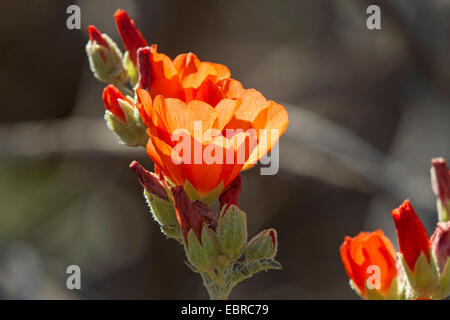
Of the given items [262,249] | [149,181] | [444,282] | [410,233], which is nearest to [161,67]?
[149,181]

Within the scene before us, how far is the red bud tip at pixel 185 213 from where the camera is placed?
167 cm

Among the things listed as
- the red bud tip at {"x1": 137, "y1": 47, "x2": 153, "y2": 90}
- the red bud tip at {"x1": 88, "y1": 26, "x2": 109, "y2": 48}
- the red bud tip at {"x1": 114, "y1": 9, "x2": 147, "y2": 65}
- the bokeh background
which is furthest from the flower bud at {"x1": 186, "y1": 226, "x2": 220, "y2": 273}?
the bokeh background

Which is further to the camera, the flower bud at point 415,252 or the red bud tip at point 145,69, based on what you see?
the flower bud at point 415,252

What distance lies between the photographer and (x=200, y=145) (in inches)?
63.5

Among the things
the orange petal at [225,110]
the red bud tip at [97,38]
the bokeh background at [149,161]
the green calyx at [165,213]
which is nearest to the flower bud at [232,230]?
the green calyx at [165,213]

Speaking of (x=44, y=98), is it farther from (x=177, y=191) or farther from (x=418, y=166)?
(x=177, y=191)

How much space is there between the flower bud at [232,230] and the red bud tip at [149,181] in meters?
0.18

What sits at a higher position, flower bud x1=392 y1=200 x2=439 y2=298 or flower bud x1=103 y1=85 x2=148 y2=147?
flower bud x1=103 y1=85 x2=148 y2=147

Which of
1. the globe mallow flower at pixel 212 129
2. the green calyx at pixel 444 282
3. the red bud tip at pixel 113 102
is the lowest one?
the green calyx at pixel 444 282

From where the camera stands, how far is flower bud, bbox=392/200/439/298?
1864 mm

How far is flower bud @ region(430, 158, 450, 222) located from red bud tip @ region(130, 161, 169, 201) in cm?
106

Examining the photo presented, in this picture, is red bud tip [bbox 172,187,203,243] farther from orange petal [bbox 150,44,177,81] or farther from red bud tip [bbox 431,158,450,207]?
red bud tip [bbox 431,158,450,207]

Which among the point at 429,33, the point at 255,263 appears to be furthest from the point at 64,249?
the point at 255,263

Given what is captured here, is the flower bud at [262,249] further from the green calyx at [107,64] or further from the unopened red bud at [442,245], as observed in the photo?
the green calyx at [107,64]
